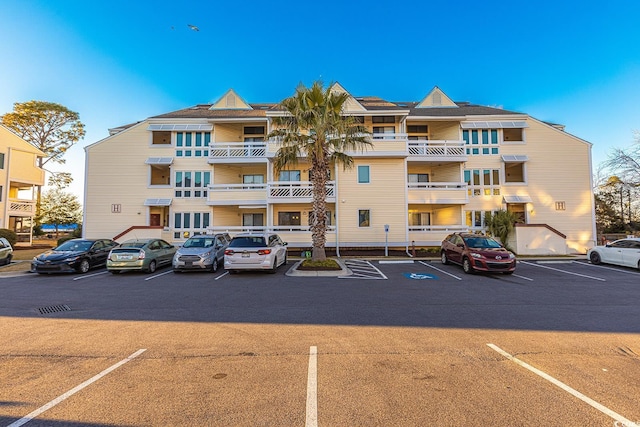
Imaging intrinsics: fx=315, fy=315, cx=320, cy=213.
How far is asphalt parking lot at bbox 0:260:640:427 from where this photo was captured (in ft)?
10.6

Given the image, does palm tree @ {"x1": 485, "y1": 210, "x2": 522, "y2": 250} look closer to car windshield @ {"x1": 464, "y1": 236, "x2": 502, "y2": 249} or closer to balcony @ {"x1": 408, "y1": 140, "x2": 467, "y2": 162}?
balcony @ {"x1": 408, "y1": 140, "x2": 467, "y2": 162}

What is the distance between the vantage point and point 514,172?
83.5 ft

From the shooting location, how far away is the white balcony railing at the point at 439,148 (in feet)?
72.9

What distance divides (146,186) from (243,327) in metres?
21.2

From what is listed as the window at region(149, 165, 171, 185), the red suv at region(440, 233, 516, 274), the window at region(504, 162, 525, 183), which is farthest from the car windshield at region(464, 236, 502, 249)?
the window at region(149, 165, 171, 185)

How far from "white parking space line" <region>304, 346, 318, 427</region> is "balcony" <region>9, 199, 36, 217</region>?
35.8m

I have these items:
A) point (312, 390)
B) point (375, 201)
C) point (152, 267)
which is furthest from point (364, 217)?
point (312, 390)

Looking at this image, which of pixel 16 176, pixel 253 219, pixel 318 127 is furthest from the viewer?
pixel 16 176

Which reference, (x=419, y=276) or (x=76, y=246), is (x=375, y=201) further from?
(x=76, y=246)

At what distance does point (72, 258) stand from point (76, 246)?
4.62 ft

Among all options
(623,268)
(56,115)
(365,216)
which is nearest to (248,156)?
(365,216)

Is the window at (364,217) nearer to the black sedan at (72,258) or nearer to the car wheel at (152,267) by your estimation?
the car wheel at (152,267)

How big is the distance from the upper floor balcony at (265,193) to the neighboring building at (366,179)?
0.25 ft

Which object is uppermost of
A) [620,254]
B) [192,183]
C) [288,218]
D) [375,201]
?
[192,183]
